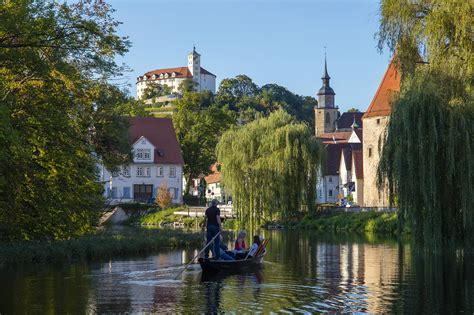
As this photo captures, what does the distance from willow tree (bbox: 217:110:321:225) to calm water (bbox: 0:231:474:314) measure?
21.3 meters

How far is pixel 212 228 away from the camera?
993 inches

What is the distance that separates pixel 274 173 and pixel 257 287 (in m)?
31.9

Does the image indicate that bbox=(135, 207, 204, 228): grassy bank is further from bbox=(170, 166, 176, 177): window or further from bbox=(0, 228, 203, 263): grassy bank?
bbox=(0, 228, 203, 263): grassy bank

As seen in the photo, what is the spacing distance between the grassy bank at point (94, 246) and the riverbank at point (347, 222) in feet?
Answer: 52.5

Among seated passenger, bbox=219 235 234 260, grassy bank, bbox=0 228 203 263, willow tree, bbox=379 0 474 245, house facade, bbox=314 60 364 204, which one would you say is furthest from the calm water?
house facade, bbox=314 60 364 204

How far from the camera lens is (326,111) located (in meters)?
156

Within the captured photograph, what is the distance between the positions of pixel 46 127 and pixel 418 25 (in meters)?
13.0

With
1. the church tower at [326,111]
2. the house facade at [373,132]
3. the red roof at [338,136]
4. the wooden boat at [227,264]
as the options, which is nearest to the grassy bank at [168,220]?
the house facade at [373,132]

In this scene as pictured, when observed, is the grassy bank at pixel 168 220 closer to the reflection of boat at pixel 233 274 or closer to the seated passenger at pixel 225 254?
the seated passenger at pixel 225 254

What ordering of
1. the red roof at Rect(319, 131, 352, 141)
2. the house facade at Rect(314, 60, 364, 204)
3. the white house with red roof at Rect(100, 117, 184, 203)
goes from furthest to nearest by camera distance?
the red roof at Rect(319, 131, 352, 141), the house facade at Rect(314, 60, 364, 204), the white house with red roof at Rect(100, 117, 184, 203)

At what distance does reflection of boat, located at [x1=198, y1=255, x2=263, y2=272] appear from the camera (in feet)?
76.2

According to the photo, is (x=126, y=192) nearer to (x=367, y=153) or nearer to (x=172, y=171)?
(x=172, y=171)

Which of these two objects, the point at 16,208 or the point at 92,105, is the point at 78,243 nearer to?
the point at 16,208

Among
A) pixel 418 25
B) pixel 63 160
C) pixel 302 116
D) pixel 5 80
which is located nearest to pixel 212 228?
pixel 63 160
